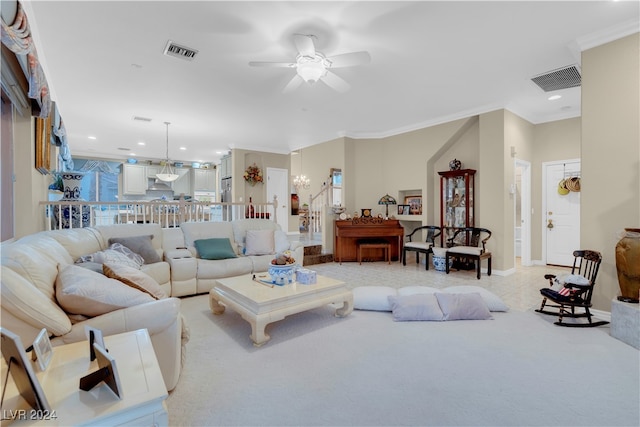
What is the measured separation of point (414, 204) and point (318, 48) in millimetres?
4145

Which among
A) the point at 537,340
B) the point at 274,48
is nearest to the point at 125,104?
the point at 274,48

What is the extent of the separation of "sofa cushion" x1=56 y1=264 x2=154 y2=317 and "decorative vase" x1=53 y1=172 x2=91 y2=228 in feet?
9.96

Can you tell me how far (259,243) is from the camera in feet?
15.0

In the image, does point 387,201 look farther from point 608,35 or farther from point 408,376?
point 408,376

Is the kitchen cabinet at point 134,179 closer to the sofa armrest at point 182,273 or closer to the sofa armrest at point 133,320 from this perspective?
the sofa armrest at point 182,273

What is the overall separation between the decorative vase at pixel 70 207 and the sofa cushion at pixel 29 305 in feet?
11.0

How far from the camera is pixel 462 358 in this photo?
224cm

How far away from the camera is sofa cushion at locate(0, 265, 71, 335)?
126 cm

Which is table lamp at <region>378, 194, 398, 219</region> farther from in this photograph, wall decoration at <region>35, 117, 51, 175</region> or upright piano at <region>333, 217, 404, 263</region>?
wall decoration at <region>35, 117, 51, 175</region>

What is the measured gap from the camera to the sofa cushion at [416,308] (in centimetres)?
299

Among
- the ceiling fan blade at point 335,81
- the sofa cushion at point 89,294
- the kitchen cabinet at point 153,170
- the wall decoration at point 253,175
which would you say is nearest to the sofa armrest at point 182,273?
the sofa cushion at point 89,294

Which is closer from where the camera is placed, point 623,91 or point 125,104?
point 623,91

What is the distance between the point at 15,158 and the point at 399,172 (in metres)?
5.91

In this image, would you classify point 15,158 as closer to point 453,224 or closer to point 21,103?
point 21,103
